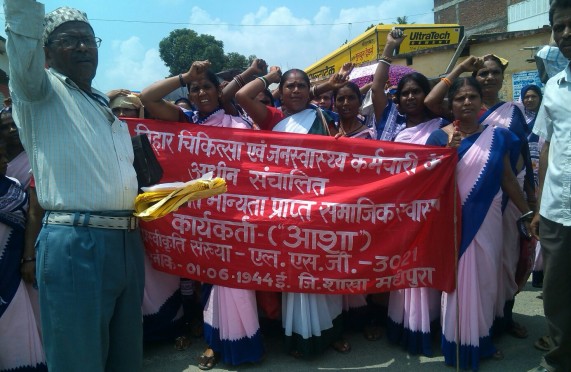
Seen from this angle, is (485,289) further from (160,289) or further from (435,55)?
(435,55)

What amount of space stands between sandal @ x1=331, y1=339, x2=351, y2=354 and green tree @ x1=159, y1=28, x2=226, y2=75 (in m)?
35.3

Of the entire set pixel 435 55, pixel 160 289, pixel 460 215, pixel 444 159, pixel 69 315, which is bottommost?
pixel 160 289

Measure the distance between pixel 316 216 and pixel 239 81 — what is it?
131 cm

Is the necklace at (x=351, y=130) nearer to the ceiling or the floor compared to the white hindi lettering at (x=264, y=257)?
nearer to the ceiling

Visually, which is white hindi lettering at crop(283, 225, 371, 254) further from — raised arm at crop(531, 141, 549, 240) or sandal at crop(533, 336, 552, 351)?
sandal at crop(533, 336, 552, 351)

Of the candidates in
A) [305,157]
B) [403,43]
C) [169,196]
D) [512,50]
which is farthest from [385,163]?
[403,43]

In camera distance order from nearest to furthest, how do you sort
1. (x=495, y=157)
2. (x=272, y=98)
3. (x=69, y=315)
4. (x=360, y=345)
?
(x=69, y=315)
(x=495, y=157)
(x=360, y=345)
(x=272, y=98)

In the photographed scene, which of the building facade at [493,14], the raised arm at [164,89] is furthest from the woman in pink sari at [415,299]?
the building facade at [493,14]

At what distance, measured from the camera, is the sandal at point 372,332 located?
3371mm

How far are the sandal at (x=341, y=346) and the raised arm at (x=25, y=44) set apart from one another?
8.19ft

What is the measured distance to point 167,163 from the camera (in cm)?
324

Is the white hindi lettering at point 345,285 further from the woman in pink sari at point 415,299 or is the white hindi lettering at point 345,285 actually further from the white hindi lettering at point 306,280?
the woman in pink sari at point 415,299

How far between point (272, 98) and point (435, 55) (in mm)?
9157

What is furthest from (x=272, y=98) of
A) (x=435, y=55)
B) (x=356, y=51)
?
(x=435, y=55)
